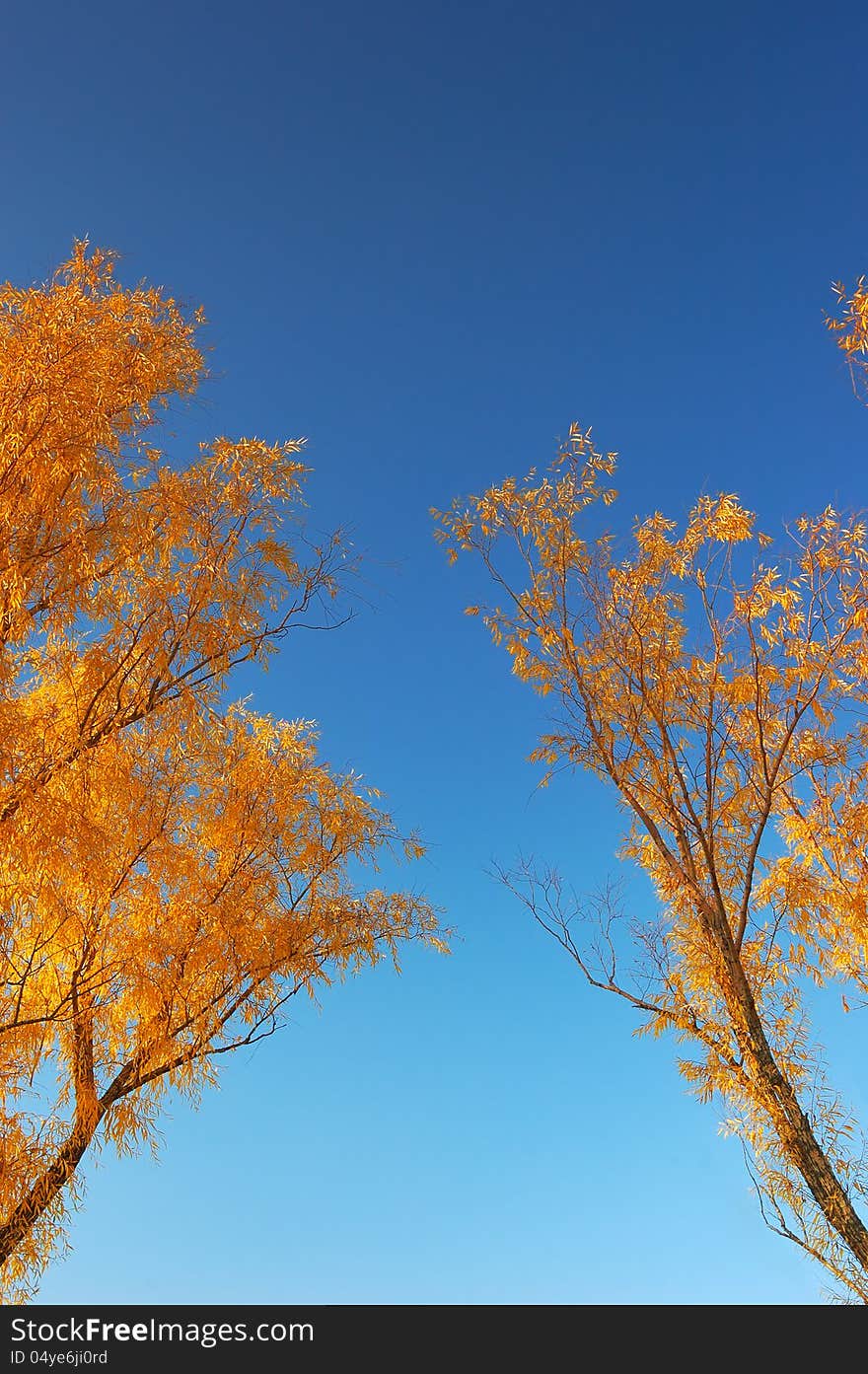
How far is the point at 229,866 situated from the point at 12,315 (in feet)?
11.8

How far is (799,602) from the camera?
487 centimetres

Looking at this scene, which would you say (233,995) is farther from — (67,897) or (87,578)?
(87,578)

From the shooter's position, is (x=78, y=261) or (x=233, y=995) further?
(x=233, y=995)

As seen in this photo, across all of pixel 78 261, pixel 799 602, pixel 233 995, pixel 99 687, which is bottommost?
pixel 233 995
